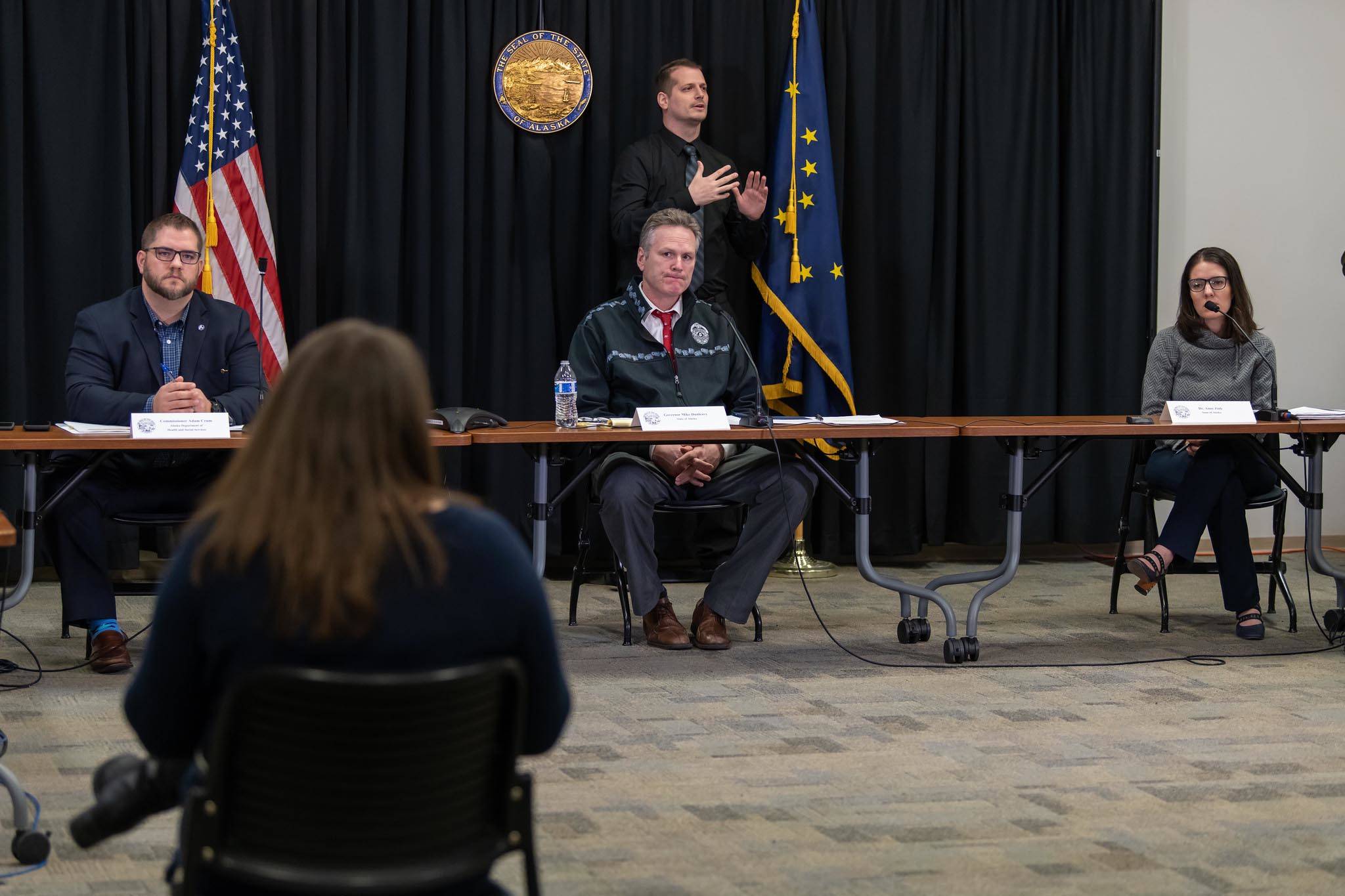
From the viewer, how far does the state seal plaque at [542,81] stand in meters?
5.46

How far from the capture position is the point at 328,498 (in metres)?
1.31

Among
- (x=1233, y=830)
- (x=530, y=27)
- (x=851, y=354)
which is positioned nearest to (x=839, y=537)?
(x=851, y=354)

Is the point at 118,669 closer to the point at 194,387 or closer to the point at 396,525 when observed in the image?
the point at 194,387

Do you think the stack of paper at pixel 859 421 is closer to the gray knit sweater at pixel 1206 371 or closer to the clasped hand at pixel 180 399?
the gray knit sweater at pixel 1206 371

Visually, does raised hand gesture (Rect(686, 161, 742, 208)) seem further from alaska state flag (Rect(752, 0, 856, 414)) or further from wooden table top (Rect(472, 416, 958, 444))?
wooden table top (Rect(472, 416, 958, 444))

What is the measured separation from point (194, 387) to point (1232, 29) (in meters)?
4.71

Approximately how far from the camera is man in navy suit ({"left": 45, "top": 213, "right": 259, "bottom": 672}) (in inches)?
151

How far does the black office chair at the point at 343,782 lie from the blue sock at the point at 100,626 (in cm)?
267

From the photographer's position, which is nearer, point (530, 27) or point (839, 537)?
point (530, 27)

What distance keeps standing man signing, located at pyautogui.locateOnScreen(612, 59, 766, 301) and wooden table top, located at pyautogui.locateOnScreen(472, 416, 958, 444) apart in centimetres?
141

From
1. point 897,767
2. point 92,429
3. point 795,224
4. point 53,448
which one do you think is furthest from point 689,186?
point 897,767

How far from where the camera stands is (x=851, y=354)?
5859 mm

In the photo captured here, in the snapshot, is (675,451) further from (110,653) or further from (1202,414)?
(110,653)

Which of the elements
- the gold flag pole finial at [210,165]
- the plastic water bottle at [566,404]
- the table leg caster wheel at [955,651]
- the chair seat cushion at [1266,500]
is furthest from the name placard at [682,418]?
the gold flag pole finial at [210,165]
